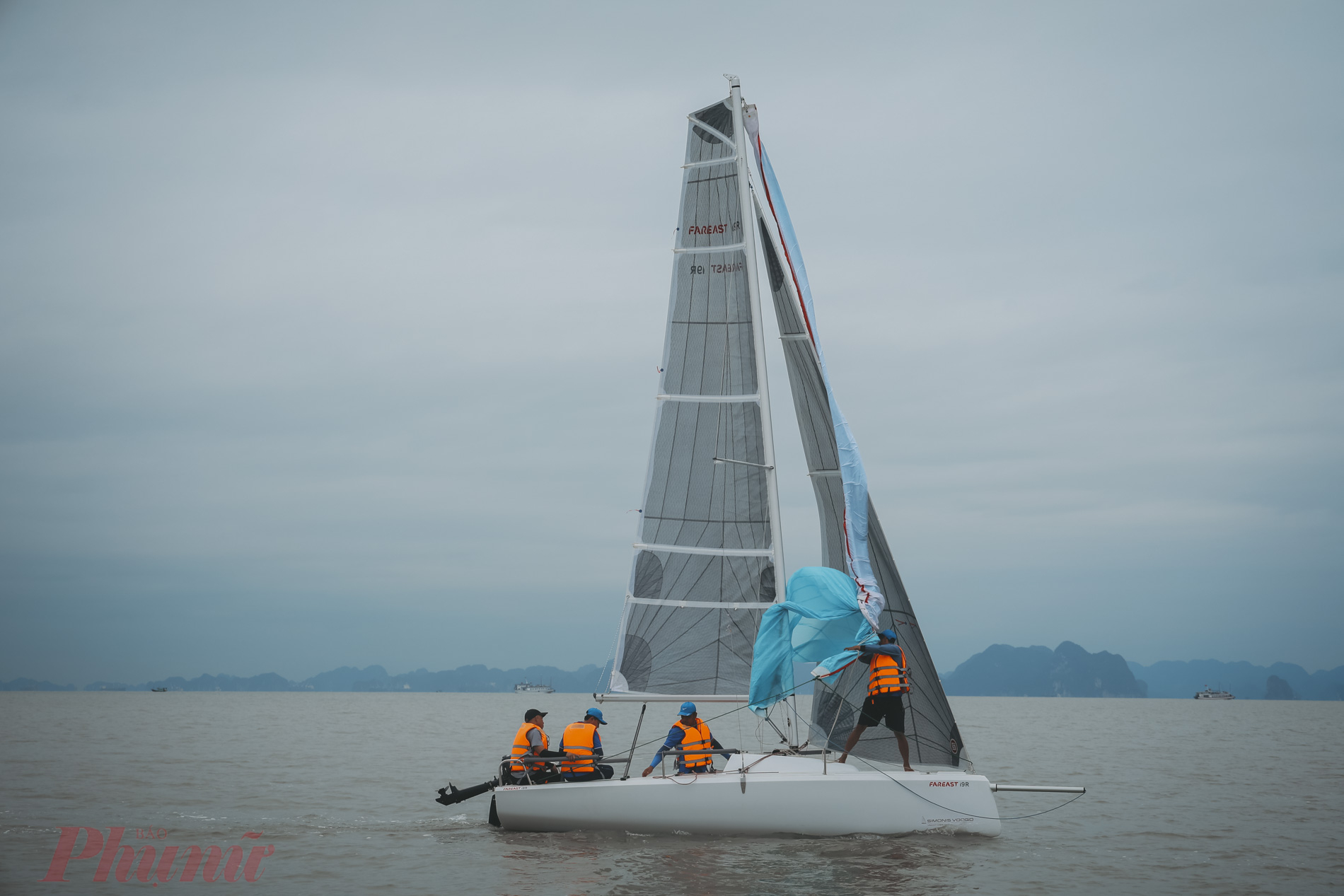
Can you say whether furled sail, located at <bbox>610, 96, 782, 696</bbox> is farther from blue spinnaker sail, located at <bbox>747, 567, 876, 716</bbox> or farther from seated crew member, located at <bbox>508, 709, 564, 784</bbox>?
seated crew member, located at <bbox>508, 709, 564, 784</bbox>

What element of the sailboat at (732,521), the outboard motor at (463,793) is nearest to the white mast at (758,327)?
the sailboat at (732,521)

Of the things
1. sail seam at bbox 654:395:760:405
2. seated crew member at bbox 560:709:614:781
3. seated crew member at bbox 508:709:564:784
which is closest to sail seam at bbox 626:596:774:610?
seated crew member at bbox 560:709:614:781

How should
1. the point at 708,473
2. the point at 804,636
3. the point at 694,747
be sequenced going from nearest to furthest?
1. the point at 694,747
2. the point at 804,636
3. the point at 708,473

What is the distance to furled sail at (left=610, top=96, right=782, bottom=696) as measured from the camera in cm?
1251

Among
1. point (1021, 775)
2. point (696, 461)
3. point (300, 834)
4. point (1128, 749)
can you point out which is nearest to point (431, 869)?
point (300, 834)

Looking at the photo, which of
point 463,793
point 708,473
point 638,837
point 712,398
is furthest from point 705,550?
point 463,793

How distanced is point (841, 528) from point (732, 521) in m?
1.34

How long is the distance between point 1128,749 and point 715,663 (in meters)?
26.9

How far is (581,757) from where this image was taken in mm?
12180

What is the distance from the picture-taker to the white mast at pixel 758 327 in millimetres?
12375

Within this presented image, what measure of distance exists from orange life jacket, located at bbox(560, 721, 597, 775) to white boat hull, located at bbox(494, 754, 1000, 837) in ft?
1.65

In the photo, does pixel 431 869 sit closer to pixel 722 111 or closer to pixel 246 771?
pixel 722 111

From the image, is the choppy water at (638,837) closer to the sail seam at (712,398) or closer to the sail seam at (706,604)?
the sail seam at (706,604)

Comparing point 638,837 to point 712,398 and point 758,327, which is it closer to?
point 712,398
